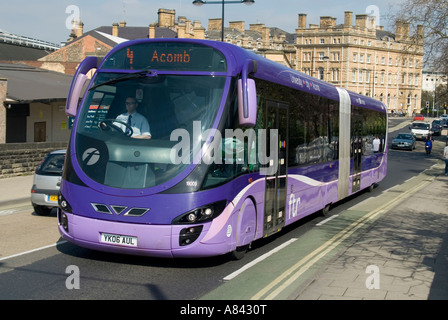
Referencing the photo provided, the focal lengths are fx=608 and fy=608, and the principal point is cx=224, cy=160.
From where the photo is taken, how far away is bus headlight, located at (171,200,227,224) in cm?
791

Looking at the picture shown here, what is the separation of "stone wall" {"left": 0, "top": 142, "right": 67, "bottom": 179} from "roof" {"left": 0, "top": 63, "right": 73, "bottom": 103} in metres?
2.56

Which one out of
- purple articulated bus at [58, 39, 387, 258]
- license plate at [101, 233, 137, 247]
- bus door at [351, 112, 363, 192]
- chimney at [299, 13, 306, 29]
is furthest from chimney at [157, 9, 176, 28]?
license plate at [101, 233, 137, 247]

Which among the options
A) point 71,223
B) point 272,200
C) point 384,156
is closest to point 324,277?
point 272,200

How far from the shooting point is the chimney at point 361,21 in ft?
466

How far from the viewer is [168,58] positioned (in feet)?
29.1

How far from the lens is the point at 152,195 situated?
7922mm

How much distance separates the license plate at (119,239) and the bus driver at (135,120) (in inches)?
54.4

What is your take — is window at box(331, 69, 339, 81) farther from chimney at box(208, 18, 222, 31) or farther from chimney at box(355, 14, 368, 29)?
chimney at box(208, 18, 222, 31)

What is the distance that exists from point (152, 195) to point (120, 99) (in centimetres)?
170

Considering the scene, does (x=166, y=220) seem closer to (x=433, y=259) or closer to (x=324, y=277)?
(x=324, y=277)

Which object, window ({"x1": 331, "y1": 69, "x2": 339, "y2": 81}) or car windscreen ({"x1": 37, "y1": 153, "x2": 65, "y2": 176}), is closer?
car windscreen ({"x1": 37, "y1": 153, "x2": 65, "y2": 176})

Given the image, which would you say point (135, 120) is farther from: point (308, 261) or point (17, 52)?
point (17, 52)

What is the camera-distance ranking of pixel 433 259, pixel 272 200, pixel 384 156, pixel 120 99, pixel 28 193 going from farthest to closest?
pixel 384 156, pixel 28 193, pixel 272 200, pixel 433 259, pixel 120 99

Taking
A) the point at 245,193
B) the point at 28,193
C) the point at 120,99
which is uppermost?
the point at 120,99
